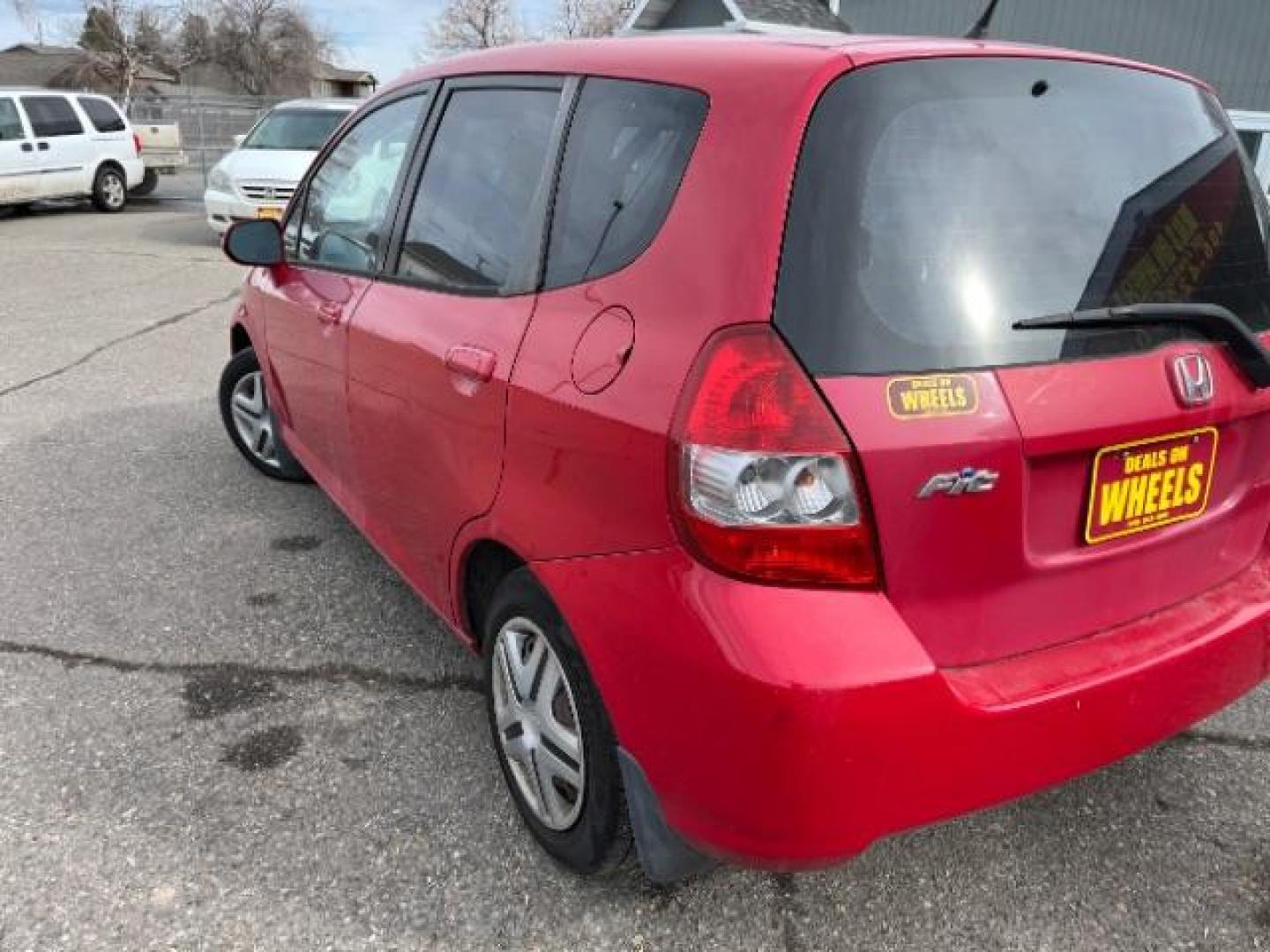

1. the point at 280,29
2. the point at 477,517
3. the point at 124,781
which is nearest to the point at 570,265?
the point at 477,517

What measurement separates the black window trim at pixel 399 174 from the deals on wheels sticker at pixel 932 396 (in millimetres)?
1705

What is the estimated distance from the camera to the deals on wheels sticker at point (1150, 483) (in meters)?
1.81

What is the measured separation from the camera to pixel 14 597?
11.7 ft

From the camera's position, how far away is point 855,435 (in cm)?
161

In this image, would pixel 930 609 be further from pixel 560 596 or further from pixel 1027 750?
pixel 560 596

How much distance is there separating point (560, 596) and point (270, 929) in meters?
0.93

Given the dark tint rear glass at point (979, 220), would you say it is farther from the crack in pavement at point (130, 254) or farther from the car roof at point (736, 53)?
the crack in pavement at point (130, 254)

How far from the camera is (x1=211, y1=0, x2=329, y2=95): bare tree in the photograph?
6719 cm

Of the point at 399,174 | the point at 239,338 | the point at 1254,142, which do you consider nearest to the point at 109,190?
the point at 239,338

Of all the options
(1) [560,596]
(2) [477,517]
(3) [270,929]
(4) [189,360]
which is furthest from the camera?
(4) [189,360]

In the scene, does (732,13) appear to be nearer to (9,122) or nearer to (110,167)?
(110,167)

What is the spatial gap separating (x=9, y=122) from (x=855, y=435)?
57.5ft

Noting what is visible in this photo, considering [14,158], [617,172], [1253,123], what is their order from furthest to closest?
[14,158]
[1253,123]
[617,172]

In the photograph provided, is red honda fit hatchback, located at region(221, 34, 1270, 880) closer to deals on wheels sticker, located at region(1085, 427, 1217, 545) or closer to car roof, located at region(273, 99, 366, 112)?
deals on wheels sticker, located at region(1085, 427, 1217, 545)
